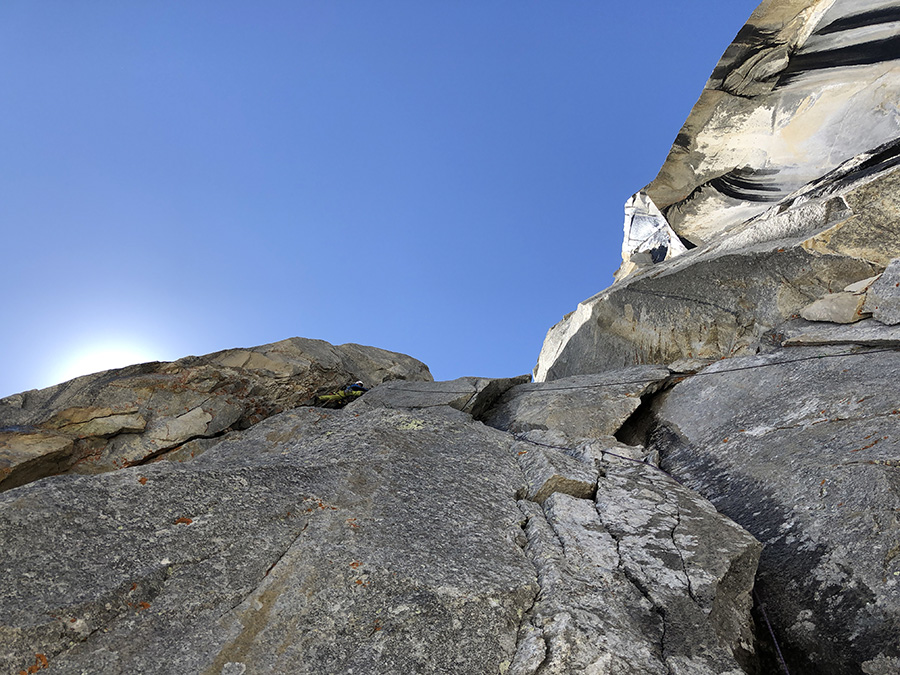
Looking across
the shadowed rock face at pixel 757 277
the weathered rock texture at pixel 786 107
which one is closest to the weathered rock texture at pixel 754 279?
the shadowed rock face at pixel 757 277

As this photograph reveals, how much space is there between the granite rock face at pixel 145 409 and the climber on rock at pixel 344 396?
0.28 m

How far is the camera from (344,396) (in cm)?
1128

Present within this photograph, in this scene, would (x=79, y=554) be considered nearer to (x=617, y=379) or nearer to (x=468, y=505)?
(x=468, y=505)

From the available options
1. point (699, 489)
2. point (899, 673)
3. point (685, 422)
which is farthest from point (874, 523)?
point (685, 422)

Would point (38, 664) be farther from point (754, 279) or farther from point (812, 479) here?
point (754, 279)

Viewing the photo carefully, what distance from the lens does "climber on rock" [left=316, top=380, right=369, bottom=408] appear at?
11.0 metres

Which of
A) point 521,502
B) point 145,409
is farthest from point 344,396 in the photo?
point 521,502

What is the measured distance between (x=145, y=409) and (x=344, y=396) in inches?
143

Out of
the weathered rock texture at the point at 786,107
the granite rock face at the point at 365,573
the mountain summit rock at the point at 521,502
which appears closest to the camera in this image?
the granite rock face at the point at 365,573

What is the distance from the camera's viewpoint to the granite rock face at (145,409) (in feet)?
26.3

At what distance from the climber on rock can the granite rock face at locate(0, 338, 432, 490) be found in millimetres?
276

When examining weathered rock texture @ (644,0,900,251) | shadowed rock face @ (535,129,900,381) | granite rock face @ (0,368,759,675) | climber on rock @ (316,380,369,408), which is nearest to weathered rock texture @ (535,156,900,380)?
shadowed rock face @ (535,129,900,381)

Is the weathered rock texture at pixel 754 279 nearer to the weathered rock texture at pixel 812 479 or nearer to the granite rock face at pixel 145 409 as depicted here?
the weathered rock texture at pixel 812 479

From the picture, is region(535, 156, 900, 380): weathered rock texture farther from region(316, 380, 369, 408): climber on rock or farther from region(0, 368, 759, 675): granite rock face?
region(0, 368, 759, 675): granite rock face
